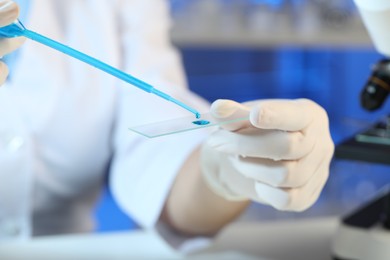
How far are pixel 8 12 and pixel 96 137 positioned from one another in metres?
0.49

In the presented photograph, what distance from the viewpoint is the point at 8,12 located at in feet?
1.36

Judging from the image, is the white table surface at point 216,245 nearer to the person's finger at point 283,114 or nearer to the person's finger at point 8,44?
the person's finger at point 283,114

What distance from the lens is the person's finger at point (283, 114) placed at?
1.59ft

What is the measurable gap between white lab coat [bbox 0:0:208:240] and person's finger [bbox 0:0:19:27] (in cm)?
40

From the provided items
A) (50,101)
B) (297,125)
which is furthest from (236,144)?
(50,101)

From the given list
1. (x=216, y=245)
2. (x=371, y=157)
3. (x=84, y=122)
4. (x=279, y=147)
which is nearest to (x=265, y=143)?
(x=279, y=147)

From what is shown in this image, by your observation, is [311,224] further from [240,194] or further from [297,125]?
[297,125]

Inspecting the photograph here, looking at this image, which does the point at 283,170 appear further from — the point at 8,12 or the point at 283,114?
the point at 8,12

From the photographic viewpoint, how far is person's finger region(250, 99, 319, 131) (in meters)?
0.49

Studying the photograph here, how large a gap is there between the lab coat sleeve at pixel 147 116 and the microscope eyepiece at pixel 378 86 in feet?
0.78

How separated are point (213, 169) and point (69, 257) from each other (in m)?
0.20

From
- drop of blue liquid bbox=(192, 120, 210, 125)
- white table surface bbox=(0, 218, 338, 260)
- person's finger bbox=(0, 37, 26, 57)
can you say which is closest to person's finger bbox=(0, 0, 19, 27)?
person's finger bbox=(0, 37, 26, 57)

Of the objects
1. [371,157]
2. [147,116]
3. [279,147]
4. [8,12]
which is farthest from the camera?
[147,116]

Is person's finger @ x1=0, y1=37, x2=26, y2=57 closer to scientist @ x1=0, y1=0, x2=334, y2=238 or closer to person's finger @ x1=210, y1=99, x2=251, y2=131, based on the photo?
person's finger @ x1=210, y1=99, x2=251, y2=131
